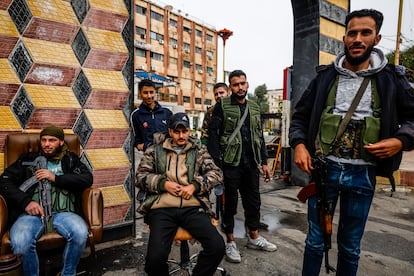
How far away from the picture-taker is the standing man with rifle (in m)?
1.59

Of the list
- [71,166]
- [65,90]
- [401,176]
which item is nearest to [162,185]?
[71,166]

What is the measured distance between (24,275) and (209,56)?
39.9m

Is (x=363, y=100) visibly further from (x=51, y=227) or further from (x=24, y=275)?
(x=24, y=275)

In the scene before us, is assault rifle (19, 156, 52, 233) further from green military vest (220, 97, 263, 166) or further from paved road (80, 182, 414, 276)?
green military vest (220, 97, 263, 166)

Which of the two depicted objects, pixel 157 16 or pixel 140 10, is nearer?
pixel 140 10

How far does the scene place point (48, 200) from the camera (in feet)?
7.13

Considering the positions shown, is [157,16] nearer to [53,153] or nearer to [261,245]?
[53,153]

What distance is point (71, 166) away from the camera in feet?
7.73

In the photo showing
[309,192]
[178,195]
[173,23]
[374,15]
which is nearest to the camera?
[374,15]

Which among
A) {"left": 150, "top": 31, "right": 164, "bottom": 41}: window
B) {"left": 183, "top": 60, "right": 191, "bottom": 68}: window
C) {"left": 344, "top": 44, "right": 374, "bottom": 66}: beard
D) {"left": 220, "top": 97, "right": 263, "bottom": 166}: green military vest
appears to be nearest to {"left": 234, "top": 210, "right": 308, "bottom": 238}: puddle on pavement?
{"left": 220, "top": 97, "right": 263, "bottom": 166}: green military vest

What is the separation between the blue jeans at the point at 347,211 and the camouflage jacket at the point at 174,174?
840 millimetres

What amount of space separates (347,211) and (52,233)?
212 cm

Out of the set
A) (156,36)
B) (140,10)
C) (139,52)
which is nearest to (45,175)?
(139,52)

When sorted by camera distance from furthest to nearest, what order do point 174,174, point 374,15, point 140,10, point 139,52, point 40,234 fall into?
point 140,10 → point 139,52 → point 174,174 → point 40,234 → point 374,15
